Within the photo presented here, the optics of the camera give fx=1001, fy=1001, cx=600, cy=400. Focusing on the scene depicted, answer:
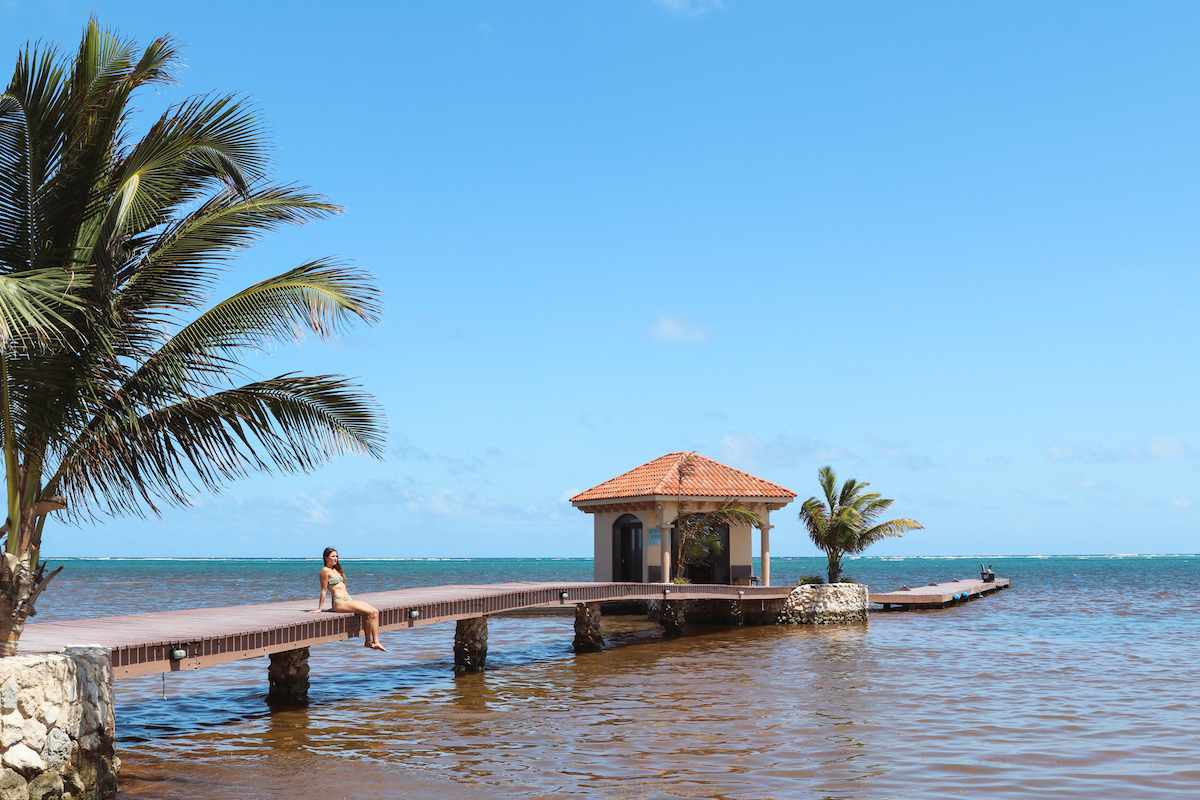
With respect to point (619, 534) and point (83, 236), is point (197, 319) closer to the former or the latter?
point (83, 236)

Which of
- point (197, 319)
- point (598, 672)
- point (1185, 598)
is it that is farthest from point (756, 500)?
point (1185, 598)

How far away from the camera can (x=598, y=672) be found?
19641 mm

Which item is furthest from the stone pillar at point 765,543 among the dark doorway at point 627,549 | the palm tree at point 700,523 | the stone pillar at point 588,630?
the stone pillar at point 588,630

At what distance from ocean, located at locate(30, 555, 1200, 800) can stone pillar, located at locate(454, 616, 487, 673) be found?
0.50 meters

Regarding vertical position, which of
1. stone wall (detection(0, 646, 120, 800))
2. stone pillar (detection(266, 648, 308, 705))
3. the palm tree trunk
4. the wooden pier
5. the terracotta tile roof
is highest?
the terracotta tile roof

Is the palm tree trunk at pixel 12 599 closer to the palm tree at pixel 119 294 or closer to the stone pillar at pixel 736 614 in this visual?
the palm tree at pixel 119 294

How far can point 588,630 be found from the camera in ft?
77.2

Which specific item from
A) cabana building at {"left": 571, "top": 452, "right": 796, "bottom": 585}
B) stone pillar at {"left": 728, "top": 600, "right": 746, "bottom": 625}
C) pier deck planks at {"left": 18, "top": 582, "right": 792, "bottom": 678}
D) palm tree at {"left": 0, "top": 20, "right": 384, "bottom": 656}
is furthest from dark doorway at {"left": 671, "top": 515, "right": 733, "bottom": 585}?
palm tree at {"left": 0, "top": 20, "right": 384, "bottom": 656}

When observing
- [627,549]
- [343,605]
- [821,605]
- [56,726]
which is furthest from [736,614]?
[56,726]

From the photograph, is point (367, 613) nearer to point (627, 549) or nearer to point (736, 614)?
point (627, 549)

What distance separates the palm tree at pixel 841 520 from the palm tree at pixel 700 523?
122 inches

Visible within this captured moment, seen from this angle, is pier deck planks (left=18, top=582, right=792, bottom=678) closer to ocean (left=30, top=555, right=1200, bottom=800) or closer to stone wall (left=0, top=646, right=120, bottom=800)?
stone wall (left=0, top=646, right=120, bottom=800)

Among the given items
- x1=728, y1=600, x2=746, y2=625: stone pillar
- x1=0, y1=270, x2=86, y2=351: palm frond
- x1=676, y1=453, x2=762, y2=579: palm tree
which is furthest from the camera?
x1=728, y1=600, x2=746, y2=625: stone pillar

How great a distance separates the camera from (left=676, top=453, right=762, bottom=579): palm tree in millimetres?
27328
